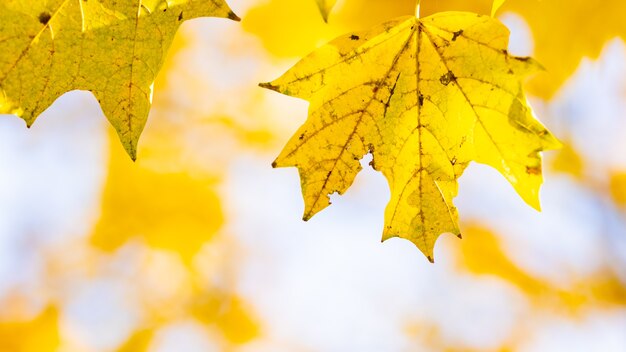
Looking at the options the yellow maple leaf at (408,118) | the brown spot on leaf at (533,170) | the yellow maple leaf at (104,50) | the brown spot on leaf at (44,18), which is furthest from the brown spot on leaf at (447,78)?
the brown spot on leaf at (44,18)

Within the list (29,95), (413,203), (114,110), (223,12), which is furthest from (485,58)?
(29,95)

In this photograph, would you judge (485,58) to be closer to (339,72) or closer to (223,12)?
(339,72)

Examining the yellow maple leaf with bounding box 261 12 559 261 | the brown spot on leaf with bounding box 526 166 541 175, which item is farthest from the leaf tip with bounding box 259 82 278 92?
the brown spot on leaf with bounding box 526 166 541 175

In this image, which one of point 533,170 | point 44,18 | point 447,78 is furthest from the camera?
point 447,78

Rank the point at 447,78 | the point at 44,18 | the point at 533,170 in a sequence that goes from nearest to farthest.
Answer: the point at 44,18 < the point at 533,170 < the point at 447,78

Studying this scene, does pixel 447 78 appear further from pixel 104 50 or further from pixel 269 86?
pixel 104 50

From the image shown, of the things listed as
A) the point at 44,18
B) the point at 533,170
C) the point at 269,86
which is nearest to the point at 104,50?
the point at 44,18
